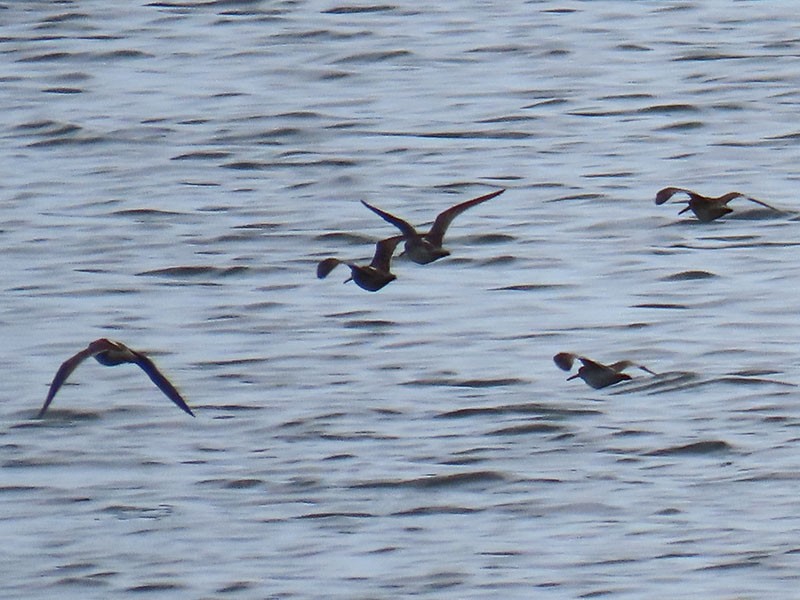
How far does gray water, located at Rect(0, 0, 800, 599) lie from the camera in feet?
49.9

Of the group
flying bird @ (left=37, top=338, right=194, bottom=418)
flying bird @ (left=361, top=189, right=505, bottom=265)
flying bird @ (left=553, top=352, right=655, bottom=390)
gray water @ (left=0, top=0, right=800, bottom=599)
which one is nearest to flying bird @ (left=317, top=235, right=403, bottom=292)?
flying bird @ (left=361, top=189, right=505, bottom=265)

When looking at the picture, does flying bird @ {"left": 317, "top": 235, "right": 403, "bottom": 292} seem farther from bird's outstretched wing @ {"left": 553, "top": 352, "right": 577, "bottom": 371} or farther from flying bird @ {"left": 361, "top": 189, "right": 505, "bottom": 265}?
bird's outstretched wing @ {"left": 553, "top": 352, "right": 577, "bottom": 371}

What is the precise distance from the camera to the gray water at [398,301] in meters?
15.2

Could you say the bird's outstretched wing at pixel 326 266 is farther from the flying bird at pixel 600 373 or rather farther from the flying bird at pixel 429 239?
the flying bird at pixel 600 373

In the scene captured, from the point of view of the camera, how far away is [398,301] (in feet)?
68.1

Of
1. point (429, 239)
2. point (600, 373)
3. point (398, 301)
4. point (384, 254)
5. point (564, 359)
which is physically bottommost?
point (398, 301)

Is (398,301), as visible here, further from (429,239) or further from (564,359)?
(564,359)

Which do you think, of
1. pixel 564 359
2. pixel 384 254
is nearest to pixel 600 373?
pixel 564 359

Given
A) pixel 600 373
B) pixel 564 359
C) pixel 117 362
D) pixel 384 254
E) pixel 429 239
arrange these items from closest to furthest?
pixel 117 362 < pixel 564 359 < pixel 429 239 < pixel 384 254 < pixel 600 373

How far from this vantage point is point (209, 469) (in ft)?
54.7

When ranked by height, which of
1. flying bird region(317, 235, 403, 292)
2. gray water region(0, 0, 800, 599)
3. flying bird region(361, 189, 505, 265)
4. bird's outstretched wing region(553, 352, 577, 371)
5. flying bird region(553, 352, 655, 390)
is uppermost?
flying bird region(361, 189, 505, 265)

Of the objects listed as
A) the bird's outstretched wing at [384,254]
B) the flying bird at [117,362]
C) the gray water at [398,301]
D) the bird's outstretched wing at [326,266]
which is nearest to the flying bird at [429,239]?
the bird's outstretched wing at [384,254]

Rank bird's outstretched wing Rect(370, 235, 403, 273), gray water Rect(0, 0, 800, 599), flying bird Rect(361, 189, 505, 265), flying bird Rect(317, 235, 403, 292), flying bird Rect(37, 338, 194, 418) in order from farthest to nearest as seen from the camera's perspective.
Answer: bird's outstretched wing Rect(370, 235, 403, 273) < flying bird Rect(361, 189, 505, 265) < flying bird Rect(317, 235, 403, 292) < gray water Rect(0, 0, 800, 599) < flying bird Rect(37, 338, 194, 418)

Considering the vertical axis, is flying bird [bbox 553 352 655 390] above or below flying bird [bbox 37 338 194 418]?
below
